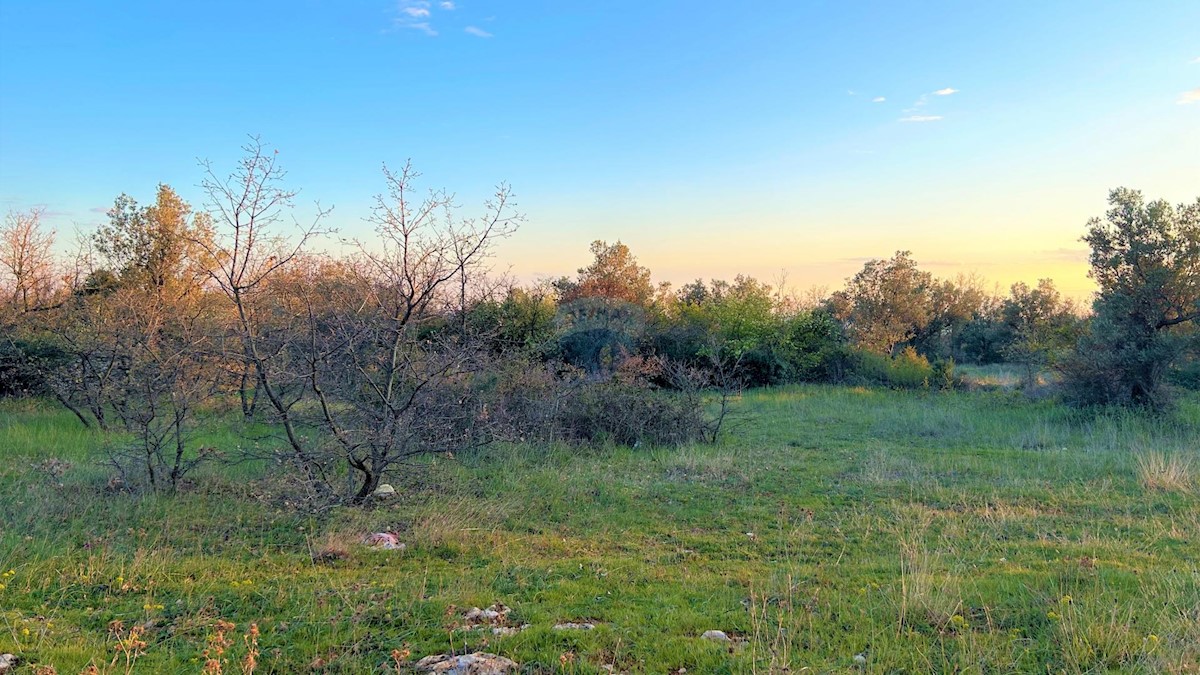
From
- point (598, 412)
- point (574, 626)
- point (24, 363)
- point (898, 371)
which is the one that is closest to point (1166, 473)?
point (598, 412)

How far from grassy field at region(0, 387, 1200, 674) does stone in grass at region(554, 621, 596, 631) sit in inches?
2.9

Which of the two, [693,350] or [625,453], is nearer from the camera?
[625,453]

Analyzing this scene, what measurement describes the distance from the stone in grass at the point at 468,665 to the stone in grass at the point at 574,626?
0.49 meters

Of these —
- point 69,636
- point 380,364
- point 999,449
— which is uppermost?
point 380,364

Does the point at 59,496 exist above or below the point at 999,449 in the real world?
above

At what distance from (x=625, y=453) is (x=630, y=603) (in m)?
6.59

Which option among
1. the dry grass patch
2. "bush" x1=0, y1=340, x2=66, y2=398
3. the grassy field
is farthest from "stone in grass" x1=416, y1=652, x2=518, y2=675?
"bush" x1=0, y1=340, x2=66, y2=398

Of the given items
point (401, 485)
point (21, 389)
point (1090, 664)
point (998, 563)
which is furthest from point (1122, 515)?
point (21, 389)

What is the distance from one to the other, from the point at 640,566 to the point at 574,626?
4.56 ft

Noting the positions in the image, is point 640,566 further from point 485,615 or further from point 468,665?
point 468,665

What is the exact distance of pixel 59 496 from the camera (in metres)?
7.09

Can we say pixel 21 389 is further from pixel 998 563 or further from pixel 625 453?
pixel 998 563

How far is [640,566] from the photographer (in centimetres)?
524

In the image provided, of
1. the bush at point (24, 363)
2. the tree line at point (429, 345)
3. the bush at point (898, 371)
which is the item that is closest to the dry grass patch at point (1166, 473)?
the tree line at point (429, 345)
